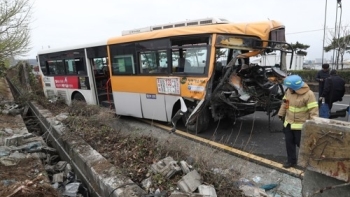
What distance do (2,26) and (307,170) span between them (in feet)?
41.7

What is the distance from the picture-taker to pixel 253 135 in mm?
6457

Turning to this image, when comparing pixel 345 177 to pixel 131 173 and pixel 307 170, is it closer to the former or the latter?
pixel 307 170

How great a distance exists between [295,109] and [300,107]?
0.09 meters

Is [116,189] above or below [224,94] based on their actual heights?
below

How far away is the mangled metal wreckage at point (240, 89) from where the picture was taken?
6113 millimetres

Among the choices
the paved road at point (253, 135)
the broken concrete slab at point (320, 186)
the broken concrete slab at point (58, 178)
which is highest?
the broken concrete slab at point (320, 186)

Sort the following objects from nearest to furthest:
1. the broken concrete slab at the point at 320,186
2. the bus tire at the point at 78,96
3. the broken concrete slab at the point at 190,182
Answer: the broken concrete slab at the point at 320,186, the broken concrete slab at the point at 190,182, the bus tire at the point at 78,96

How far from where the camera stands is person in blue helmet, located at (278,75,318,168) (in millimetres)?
4277

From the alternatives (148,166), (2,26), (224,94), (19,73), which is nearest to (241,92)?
(224,94)

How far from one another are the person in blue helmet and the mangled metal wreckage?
1.62 m

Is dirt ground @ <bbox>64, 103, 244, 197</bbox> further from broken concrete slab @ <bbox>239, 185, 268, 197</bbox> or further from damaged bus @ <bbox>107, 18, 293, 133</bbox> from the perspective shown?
damaged bus @ <bbox>107, 18, 293, 133</bbox>

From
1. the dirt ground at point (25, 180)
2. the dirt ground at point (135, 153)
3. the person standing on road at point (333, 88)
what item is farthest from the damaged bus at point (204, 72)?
the dirt ground at point (25, 180)

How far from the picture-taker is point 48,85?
12133 mm

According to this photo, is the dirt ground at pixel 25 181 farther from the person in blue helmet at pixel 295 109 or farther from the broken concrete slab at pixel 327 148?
the person in blue helmet at pixel 295 109
